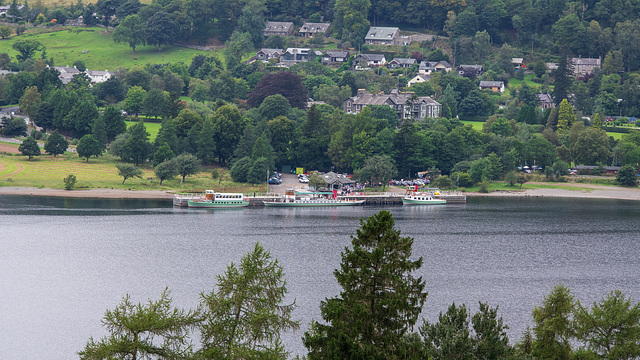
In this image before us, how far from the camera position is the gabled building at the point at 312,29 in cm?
19436

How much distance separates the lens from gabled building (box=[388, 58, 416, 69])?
172m

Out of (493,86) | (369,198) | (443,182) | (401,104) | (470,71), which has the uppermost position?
(470,71)

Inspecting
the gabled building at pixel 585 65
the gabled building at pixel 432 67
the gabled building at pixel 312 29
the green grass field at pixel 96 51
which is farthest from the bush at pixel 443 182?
the gabled building at pixel 312 29

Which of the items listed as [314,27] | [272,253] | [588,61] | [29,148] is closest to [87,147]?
[29,148]

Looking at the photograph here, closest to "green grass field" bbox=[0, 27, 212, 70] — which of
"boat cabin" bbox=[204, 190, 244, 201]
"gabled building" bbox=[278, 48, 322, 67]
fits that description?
"gabled building" bbox=[278, 48, 322, 67]

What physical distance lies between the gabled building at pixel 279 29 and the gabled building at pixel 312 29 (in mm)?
2763

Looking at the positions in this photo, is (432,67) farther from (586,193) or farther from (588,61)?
(586,193)

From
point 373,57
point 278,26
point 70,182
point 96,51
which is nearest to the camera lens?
point 70,182

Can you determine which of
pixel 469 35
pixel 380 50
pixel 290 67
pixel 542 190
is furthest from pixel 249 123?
pixel 469 35

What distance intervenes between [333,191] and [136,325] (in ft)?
256

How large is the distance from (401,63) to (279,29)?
38192 millimetres

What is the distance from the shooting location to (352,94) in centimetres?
15925

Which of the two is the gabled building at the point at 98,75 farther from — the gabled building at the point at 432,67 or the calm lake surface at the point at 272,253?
the calm lake surface at the point at 272,253

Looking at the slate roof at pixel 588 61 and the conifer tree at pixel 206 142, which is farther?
the slate roof at pixel 588 61
